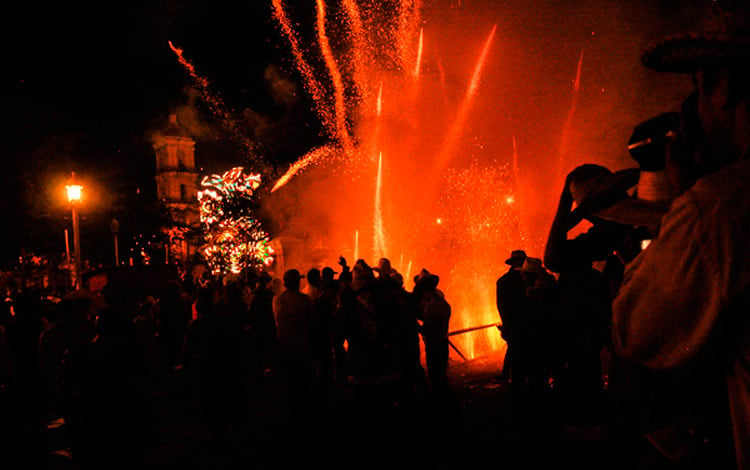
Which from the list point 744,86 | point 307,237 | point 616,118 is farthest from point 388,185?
point 744,86

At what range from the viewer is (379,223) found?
25.0 meters

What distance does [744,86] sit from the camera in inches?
50.4

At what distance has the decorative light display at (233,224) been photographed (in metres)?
25.9

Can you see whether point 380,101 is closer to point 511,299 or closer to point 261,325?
point 261,325

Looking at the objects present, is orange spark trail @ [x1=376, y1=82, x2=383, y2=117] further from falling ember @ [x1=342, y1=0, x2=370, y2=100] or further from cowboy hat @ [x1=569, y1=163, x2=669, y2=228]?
cowboy hat @ [x1=569, y1=163, x2=669, y2=228]

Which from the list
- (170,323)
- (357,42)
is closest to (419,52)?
(357,42)

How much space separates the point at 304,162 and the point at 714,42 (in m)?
26.2

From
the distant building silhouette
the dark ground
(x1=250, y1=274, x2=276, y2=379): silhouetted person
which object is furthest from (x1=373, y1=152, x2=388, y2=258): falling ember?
the distant building silhouette

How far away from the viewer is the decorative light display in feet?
85.1

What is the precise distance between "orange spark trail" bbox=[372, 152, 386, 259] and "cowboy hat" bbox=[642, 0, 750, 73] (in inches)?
908

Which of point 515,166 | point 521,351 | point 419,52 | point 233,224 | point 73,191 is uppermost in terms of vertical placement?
point 419,52

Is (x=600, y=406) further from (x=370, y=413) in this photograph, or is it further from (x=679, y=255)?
(x=679, y=255)

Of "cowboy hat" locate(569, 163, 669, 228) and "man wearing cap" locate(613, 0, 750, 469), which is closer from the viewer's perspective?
"man wearing cap" locate(613, 0, 750, 469)

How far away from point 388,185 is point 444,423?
60.3 feet
